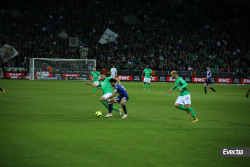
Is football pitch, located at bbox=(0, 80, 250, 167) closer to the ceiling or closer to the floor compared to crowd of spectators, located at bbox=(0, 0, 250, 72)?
closer to the floor

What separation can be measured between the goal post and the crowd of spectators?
9.36ft

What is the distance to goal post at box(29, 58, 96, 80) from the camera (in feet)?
139

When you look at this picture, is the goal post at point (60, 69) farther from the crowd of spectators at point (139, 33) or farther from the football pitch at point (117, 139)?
the football pitch at point (117, 139)

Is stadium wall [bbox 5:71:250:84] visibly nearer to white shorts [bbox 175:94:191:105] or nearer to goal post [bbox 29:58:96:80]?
goal post [bbox 29:58:96:80]

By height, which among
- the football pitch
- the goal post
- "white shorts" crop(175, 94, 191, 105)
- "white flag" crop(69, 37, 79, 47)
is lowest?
the football pitch

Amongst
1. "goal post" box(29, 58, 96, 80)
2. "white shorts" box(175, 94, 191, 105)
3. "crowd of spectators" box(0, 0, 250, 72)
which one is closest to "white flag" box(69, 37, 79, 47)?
"crowd of spectators" box(0, 0, 250, 72)

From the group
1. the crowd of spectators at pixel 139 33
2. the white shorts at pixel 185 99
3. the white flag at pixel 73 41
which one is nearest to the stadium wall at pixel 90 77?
the crowd of spectators at pixel 139 33

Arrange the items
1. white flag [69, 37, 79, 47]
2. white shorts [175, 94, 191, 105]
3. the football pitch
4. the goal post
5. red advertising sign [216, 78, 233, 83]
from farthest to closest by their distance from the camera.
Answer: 1. white flag [69, 37, 79, 47]
2. the goal post
3. red advertising sign [216, 78, 233, 83]
4. white shorts [175, 94, 191, 105]
5. the football pitch

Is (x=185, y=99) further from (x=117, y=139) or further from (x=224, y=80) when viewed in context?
(x=224, y=80)

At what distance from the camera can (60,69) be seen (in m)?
43.2

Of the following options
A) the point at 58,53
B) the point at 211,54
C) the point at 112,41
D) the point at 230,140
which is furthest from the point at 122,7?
the point at 230,140

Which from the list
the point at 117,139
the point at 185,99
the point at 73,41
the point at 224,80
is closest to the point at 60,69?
the point at 73,41

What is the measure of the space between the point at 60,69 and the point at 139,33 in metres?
16.3

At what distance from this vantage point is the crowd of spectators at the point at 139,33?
146 ft
